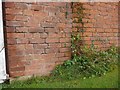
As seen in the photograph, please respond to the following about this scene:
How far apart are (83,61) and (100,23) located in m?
0.93

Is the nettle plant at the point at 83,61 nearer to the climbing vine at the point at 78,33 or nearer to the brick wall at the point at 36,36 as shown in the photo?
the climbing vine at the point at 78,33

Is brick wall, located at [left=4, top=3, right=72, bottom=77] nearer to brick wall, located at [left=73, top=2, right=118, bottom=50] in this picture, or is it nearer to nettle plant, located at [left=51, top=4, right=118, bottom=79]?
nettle plant, located at [left=51, top=4, right=118, bottom=79]

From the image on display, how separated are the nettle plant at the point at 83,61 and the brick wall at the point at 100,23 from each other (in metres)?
0.10

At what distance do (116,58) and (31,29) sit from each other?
167 centimetres

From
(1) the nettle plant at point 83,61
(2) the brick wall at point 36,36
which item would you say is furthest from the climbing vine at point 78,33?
(2) the brick wall at point 36,36

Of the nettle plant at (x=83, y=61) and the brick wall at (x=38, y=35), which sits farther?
the nettle plant at (x=83, y=61)

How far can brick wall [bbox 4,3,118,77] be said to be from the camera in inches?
144

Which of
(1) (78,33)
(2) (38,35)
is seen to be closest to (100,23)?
(1) (78,33)

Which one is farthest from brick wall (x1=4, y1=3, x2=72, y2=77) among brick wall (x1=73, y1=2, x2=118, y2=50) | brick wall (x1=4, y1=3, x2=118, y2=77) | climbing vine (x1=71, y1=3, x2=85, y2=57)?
brick wall (x1=73, y1=2, x2=118, y2=50)

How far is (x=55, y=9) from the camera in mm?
4000

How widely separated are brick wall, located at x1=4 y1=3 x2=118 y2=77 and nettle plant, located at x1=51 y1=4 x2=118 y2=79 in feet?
0.32

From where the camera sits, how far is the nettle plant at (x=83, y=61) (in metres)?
3.94

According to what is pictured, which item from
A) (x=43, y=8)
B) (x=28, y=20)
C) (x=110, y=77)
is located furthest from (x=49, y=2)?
(x=110, y=77)

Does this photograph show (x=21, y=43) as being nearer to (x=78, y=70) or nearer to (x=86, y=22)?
(x=78, y=70)
